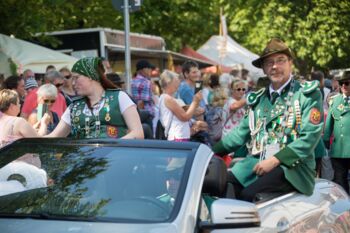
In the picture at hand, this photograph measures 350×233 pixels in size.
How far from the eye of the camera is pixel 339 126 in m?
11.2

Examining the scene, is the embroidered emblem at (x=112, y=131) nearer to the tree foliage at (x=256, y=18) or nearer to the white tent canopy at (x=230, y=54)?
the tree foliage at (x=256, y=18)

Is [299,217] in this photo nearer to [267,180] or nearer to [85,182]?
[267,180]

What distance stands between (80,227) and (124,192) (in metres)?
0.48

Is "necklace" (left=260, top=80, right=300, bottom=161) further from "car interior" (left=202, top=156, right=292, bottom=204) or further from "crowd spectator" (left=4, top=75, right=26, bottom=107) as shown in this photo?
"crowd spectator" (left=4, top=75, right=26, bottom=107)

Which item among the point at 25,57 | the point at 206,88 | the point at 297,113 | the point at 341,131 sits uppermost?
the point at 25,57

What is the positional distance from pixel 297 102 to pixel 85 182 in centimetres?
228

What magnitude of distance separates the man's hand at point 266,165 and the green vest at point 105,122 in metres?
1.29

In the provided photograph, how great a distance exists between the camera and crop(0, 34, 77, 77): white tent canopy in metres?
15.8

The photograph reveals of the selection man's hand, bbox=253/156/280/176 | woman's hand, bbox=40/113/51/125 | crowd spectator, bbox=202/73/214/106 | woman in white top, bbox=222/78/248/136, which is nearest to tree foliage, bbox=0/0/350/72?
crowd spectator, bbox=202/73/214/106

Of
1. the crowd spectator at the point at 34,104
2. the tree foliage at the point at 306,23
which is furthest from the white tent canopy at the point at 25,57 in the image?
the tree foliage at the point at 306,23

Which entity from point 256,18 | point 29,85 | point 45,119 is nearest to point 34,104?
point 29,85

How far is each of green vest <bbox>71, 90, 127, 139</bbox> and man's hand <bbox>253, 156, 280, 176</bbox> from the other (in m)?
1.29

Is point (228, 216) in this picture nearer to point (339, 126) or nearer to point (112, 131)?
point (112, 131)

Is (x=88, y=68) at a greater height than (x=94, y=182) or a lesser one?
greater
